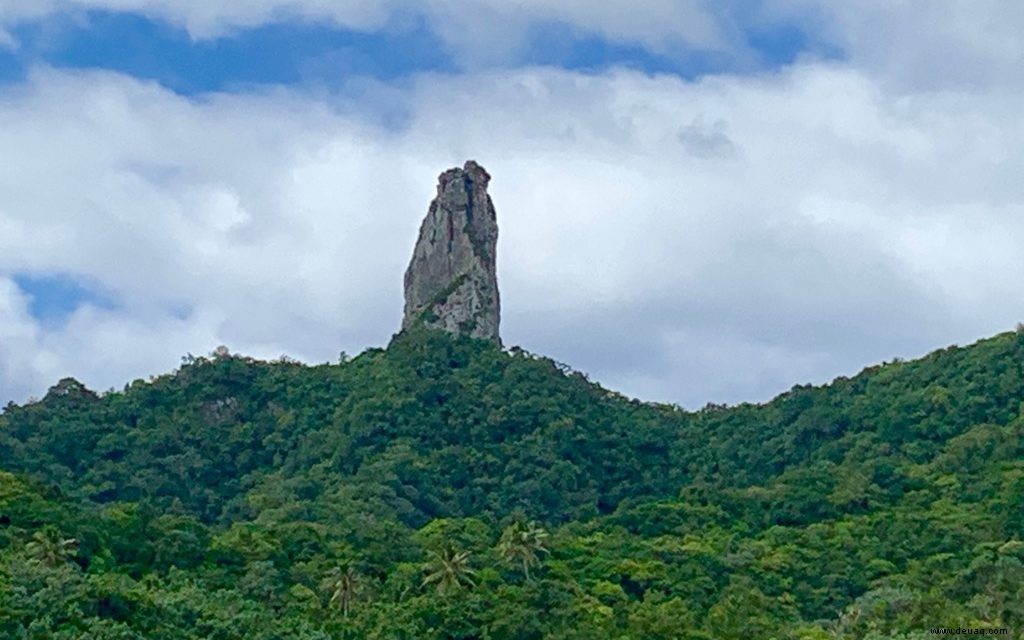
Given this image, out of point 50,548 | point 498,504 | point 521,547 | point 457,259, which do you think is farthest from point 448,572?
point 457,259

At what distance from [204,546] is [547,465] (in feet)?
109

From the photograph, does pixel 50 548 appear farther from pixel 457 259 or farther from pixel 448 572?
pixel 457 259

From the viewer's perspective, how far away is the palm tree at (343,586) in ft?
202

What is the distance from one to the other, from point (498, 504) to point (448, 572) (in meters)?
29.9

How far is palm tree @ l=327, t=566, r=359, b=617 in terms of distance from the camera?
202ft

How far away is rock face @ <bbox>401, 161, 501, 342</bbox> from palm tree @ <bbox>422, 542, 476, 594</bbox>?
44.3 meters

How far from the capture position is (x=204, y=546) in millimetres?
67438

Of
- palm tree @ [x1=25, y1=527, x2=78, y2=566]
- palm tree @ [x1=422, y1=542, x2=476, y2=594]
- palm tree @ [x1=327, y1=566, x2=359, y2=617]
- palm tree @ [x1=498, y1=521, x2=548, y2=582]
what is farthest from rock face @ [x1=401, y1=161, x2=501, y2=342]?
palm tree @ [x1=25, y1=527, x2=78, y2=566]

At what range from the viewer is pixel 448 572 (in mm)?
64125

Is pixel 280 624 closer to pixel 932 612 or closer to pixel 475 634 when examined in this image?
pixel 475 634

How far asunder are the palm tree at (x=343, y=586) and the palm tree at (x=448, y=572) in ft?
8.96

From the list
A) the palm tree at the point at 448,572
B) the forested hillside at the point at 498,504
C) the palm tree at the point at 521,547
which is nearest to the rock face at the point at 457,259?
the forested hillside at the point at 498,504

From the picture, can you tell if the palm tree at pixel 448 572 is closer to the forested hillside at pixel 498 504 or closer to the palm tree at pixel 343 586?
the forested hillside at pixel 498 504

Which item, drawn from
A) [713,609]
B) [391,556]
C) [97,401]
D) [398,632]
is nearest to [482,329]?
[97,401]
